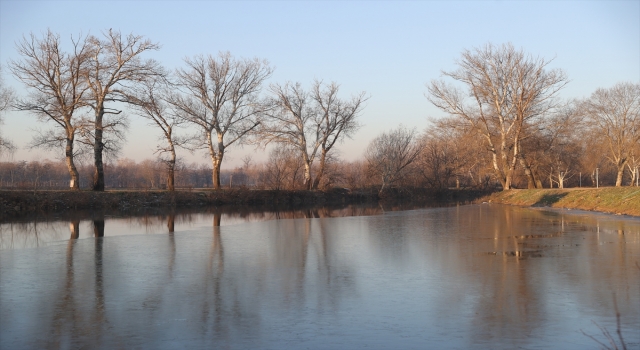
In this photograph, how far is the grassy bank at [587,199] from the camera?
22562 millimetres

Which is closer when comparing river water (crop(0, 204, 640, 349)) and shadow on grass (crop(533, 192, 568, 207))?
river water (crop(0, 204, 640, 349))

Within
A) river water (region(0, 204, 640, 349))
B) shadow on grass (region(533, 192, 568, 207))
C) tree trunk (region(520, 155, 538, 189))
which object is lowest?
river water (region(0, 204, 640, 349))

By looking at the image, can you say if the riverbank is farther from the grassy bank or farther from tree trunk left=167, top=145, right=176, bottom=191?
the grassy bank

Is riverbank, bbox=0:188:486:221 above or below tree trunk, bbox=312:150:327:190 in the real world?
below

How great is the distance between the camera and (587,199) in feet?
89.9

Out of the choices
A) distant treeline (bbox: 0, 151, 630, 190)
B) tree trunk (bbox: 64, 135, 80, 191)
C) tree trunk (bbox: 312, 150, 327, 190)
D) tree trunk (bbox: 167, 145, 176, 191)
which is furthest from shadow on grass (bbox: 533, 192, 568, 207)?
tree trunk (bbox: 64, 135, 80, 191)

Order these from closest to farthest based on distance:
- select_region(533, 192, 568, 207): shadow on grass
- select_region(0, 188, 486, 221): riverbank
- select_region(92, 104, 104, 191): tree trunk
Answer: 1. select_region(0, 188, 486, 221): riverbank
2. select_region(533, 192, 568, 207): shadow on grass
3. select_region(92, 104, 104, 191): tree trunk

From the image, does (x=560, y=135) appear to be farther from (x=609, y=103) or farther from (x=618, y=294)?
(x=618, y=294)

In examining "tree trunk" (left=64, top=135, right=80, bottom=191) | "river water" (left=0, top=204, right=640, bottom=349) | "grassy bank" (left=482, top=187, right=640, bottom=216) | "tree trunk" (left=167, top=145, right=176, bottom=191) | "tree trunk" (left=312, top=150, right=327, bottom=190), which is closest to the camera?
"river water" (left=0, top=204, right=640, bottom=349)

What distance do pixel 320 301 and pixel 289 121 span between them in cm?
4137

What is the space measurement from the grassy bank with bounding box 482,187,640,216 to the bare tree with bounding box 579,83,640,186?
18094 mm

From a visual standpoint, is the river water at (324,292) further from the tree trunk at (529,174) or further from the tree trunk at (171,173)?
the tree trunk at (529,174)

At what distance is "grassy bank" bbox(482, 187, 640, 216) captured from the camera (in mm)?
22562

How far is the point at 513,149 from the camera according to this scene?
143ft
